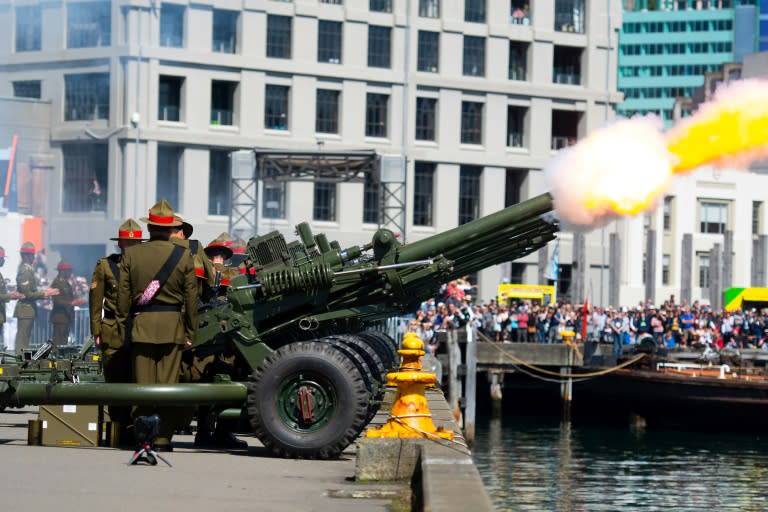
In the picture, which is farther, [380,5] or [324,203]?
[380,5]

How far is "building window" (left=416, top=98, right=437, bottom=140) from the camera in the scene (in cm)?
7031

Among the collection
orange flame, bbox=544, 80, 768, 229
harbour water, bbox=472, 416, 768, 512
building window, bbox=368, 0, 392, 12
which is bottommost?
harbour water, bbox=472, 416, 768, 512

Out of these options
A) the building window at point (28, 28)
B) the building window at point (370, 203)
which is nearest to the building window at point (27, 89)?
the building window at point (28, 28)

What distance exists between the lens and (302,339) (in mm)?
15180

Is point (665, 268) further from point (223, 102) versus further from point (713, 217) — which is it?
point (223, 102)

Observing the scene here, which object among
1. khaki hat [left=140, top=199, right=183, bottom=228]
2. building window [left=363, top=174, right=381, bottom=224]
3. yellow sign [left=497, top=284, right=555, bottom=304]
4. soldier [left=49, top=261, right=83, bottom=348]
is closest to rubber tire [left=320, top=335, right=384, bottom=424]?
khaki hat [left=140, top=199, right=183, bottom=228]

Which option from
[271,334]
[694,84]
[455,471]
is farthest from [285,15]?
[694,84]

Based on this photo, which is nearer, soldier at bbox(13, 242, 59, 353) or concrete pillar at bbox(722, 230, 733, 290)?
soldier at bbox(13, 242, 59, 353)

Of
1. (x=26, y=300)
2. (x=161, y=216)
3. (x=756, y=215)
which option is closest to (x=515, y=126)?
(x=756, y=215)

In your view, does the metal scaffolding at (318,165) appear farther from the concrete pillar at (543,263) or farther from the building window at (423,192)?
the building window at (423,192)

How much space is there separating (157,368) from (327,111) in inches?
2172

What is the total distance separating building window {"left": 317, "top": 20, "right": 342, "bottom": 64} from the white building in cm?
7

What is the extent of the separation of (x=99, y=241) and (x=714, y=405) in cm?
2885

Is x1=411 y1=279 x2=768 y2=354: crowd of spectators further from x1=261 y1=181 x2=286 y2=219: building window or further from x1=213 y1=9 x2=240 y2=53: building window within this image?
x1=213 y1=9 x2=240 y2=53: building window
